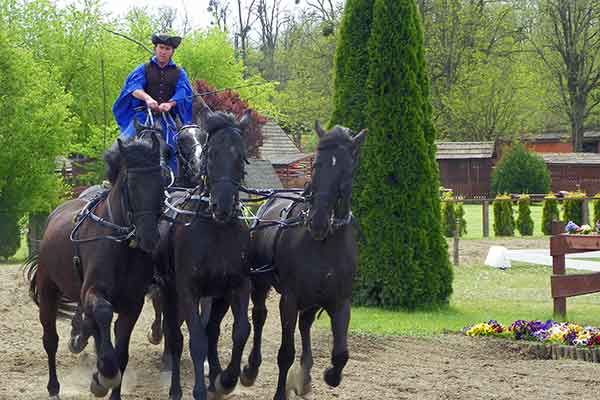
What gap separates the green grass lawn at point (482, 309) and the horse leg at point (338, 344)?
13.7 ft

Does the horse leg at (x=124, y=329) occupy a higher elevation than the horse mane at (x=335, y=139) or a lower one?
lower

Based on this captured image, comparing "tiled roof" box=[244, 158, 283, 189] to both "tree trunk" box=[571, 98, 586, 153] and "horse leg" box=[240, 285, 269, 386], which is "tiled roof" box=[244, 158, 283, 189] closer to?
"tree trunk" box=[571, 98, 586, 153]

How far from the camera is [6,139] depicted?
2286 centimetres

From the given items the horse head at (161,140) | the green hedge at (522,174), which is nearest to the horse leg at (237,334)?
the horse head at (161,140)

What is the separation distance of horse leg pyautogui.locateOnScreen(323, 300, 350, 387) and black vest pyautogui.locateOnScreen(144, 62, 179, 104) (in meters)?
3.11

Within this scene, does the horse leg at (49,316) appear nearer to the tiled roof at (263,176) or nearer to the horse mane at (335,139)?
the horse mane at (335,139)

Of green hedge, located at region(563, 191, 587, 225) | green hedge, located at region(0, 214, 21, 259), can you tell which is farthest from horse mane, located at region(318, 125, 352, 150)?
green hedge, located at region(563, 191, 587, 225)

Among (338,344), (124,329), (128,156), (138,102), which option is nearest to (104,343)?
(124,329)

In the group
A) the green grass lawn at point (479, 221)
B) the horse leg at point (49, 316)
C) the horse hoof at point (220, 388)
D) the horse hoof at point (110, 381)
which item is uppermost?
the horse leg at point (49, 316)

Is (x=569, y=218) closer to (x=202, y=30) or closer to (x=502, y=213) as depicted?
(x=502, y=213)

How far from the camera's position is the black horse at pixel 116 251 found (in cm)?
729

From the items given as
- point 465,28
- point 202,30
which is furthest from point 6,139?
point 465,28

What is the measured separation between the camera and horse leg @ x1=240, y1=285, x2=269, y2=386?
8172 mm

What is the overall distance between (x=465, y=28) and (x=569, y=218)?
25.9 m
